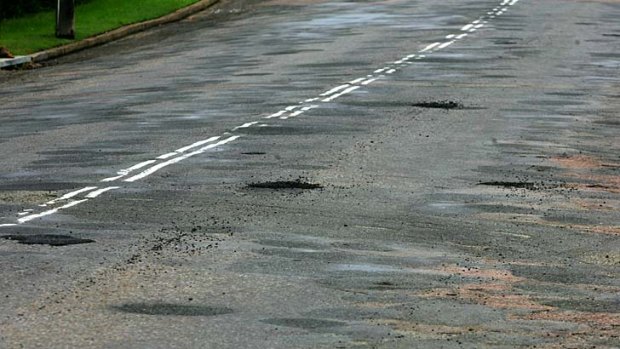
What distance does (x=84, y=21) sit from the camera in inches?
1777

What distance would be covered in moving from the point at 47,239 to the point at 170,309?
285cm

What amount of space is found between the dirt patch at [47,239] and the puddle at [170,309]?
7.98 ft

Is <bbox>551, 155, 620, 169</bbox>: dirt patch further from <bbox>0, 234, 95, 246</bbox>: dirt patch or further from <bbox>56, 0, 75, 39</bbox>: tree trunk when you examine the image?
<bbox>56, 0, 75, 39</bbox>: tree trunk

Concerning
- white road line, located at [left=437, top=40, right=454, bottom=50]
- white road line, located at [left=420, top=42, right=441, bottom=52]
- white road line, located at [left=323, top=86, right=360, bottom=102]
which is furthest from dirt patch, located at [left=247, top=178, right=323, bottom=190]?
white road line, located at [left=437, top=40, right=454, bottom=50]

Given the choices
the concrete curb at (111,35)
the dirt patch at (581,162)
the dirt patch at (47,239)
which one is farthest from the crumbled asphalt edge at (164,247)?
the concrete curb at (111,35)

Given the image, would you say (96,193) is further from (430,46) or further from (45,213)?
(430,46)

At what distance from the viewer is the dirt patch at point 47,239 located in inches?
490

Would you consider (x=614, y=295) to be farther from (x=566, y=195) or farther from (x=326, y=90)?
(x=326, y=90)

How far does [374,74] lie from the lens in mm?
30375

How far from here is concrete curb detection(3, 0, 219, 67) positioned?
37.2m

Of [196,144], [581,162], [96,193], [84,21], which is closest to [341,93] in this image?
[196,144]

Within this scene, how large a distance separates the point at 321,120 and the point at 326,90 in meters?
4.43

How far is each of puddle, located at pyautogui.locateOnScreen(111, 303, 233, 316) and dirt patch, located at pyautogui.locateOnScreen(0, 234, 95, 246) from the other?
2433 mm

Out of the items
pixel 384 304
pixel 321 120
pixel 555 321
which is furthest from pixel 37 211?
pixel 321 120
